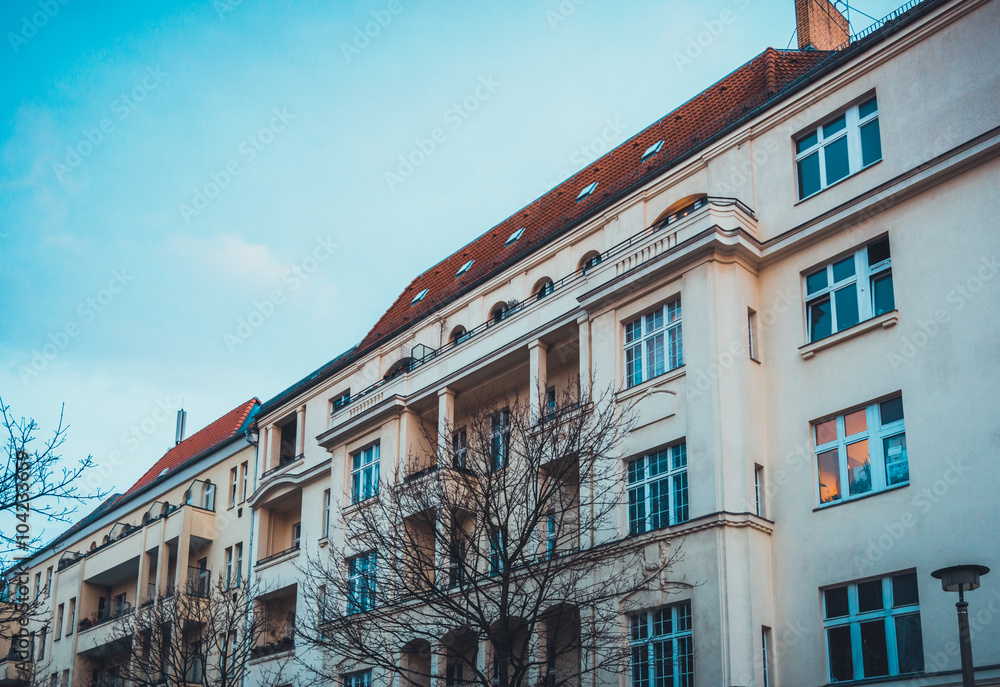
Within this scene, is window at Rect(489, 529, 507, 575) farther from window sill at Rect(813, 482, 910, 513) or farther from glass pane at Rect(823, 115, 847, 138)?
glass pane at Rect(823, 115, 847, 138)

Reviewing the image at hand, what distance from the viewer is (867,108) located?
22.8 m

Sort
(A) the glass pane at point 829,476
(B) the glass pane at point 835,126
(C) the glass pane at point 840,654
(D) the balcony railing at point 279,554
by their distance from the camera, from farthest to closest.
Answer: (D) the balcony railing at point 279,554 → (B) the glass pane at point 835,126 → (A) the glass pane at point 829,476 → (C) the glass pane at point 840,654

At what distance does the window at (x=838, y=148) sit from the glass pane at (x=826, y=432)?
4934mm

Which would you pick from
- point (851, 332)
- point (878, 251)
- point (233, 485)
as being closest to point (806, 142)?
point (878, 251)

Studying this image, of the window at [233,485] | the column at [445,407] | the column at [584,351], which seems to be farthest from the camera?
the window at [233,485]

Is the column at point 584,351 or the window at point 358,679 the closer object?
the column at point 584,351

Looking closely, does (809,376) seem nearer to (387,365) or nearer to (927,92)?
(927,92)

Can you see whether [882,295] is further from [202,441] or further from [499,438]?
[202,441]

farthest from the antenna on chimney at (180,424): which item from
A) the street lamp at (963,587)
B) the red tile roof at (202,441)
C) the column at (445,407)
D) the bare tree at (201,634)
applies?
the street lamp at (963,587)

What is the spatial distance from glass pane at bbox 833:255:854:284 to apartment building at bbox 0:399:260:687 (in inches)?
888

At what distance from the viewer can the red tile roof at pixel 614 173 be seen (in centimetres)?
2689

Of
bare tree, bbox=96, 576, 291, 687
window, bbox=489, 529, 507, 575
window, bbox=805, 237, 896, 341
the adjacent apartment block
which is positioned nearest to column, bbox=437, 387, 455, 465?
the adjacent apartment block

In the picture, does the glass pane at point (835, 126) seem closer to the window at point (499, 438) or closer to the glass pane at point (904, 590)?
the window at point (499, 438)

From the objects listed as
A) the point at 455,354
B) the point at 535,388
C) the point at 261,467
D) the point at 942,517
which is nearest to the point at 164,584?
the point at 261,467
